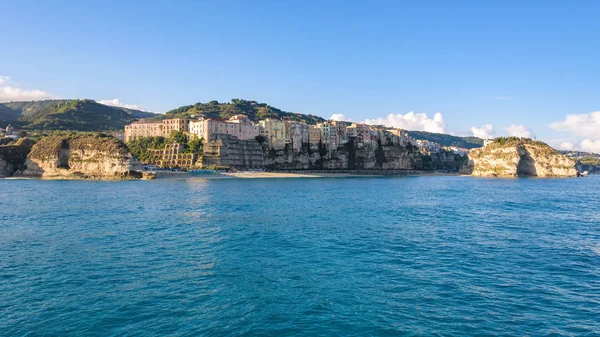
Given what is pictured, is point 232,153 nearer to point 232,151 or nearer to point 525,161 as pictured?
point 232,151

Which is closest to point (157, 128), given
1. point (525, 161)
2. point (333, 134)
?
point (333, 134)

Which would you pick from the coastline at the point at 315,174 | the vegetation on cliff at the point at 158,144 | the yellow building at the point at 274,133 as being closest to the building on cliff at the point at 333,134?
the coastline at the point at 315,174

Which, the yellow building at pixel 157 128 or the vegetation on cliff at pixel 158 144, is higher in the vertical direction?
the yellow building at pixel 157 128

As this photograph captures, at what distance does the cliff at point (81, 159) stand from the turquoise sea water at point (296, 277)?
68.6 meters

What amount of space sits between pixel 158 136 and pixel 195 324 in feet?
444

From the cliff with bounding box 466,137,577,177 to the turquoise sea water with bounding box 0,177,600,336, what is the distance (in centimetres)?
11486

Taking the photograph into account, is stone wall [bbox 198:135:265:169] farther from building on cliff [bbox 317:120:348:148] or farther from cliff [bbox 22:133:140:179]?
building on cliff [bbox 317:120:348:148]

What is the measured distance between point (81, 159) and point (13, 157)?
65.2ft

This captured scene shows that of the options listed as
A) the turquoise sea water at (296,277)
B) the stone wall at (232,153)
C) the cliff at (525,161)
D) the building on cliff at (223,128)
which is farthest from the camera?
the cliff at (525,161)

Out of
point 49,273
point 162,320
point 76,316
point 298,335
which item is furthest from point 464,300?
point 49,273

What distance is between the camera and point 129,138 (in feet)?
480

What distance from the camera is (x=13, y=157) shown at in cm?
10688

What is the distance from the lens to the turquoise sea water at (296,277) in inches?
506

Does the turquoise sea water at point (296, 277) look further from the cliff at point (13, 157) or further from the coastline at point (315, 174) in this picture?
the cliff at point (13, 157)
